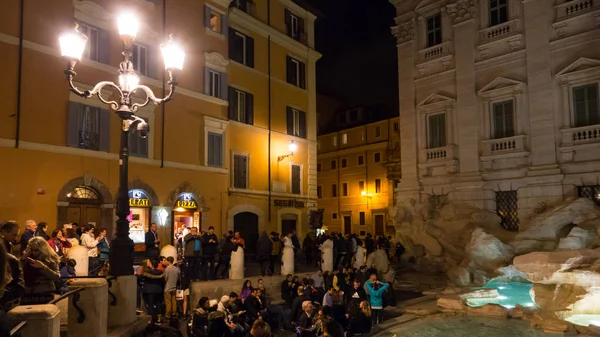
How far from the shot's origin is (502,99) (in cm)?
2342

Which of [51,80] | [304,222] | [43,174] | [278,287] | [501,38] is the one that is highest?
[501,38]

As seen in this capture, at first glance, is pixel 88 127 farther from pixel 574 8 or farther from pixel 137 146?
pixel 574 8

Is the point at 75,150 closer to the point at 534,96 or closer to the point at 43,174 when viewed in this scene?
the point at 43,174

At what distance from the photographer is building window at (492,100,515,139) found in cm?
2316

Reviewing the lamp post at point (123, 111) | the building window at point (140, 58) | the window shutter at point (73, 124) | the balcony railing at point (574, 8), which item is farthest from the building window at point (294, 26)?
the lamp post at point (123, 111)

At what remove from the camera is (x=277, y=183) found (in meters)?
28.4

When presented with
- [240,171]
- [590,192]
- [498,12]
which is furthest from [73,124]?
[590,192]

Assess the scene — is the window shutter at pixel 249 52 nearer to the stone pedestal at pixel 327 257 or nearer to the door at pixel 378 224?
the stone pedestal at pixel 327 257

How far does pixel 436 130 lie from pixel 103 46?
1641 cm

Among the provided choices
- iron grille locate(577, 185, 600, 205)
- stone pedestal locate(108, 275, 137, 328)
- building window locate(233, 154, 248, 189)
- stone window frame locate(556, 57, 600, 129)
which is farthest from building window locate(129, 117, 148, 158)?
iron grille locate(577, 185, 600, 205)

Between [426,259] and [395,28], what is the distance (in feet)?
42.3

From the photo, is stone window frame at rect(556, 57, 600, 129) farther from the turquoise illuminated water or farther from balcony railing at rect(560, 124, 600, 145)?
the turquoise illuminated water

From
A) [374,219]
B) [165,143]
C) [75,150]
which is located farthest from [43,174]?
[374,219]

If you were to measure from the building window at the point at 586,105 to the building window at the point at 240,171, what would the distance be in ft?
51.3
